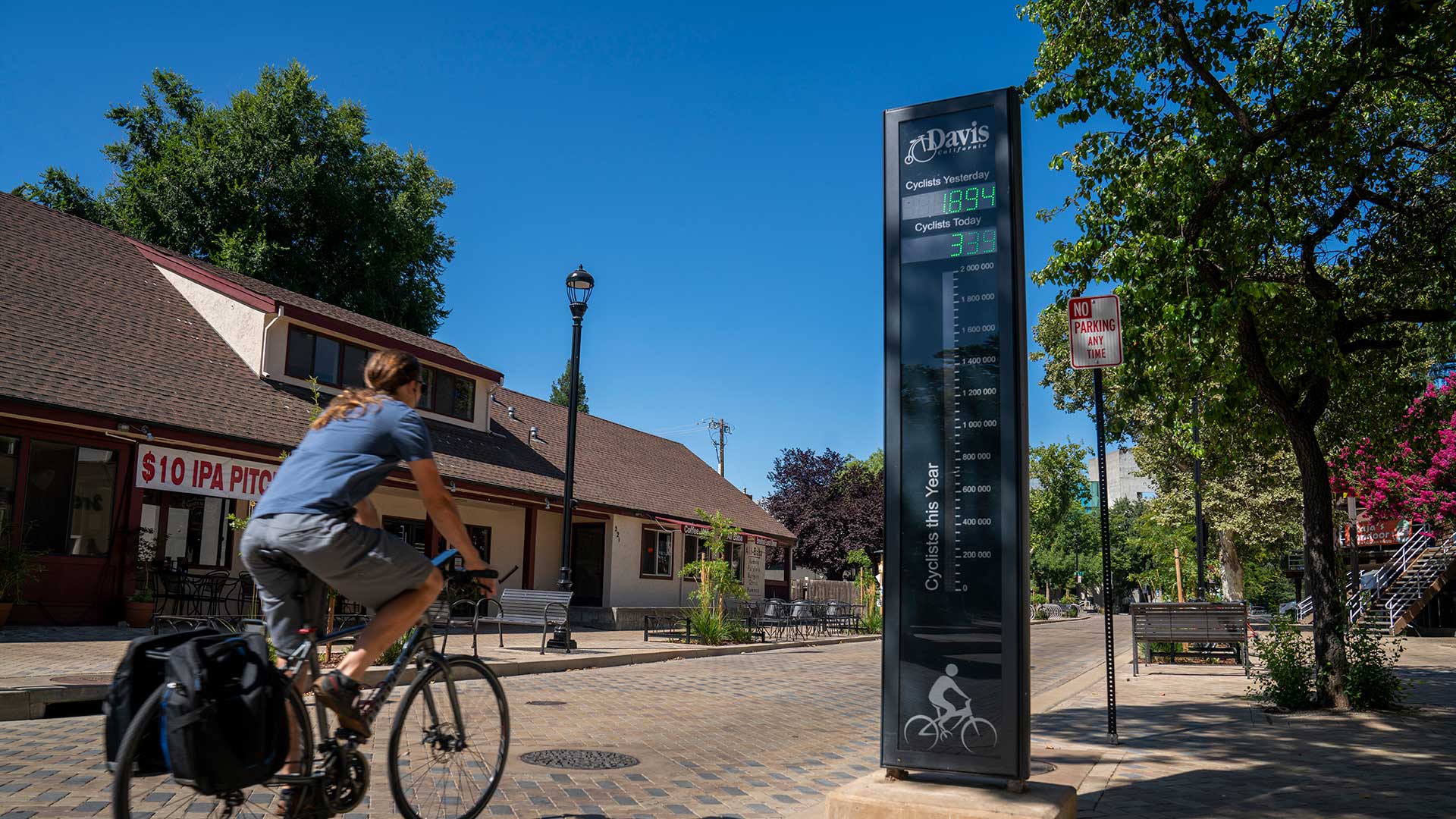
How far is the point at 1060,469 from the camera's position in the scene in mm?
54062

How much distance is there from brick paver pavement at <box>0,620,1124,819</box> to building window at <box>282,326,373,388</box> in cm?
1119

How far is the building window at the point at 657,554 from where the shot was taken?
3081cm

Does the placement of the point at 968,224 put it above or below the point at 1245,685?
above

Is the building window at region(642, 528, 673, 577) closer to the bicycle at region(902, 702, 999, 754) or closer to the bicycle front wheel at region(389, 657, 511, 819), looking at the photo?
the bicycle at region(902, 702, 999, 754)

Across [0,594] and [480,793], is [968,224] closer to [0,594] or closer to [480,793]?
[480,793]

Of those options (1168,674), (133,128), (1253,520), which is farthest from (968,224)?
(133,128)

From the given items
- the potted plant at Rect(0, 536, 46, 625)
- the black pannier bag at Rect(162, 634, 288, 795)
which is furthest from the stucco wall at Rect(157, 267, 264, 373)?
the black pannier bag at Rect(162, 634, 288, 795)

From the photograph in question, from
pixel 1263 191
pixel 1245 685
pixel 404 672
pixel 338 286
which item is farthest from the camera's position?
pixel 338 286

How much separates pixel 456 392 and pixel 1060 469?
38.1 meters

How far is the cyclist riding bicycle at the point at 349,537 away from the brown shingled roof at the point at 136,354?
13.5 metres

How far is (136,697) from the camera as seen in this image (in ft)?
10.6

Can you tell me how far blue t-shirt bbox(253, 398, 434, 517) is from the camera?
363cm

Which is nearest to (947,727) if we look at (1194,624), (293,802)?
(293,802)

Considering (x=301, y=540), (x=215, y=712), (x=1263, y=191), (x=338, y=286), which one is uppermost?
(x=338, y=286)
